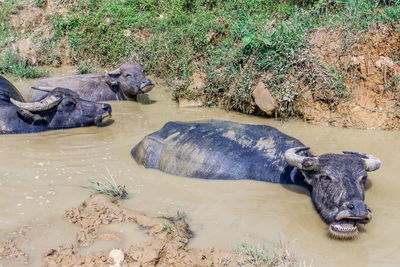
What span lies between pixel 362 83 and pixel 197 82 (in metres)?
2.56

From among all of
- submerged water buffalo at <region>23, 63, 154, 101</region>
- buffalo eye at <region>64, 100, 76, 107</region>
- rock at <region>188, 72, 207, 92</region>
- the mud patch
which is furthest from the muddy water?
submerged water buffalo at <region>23, 63, 154, 101</region>

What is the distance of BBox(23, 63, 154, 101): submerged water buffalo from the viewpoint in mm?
8172

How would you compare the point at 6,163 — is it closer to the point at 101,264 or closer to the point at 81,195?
the point at 81,195

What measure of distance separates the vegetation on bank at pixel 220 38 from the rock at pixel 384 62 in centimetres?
52

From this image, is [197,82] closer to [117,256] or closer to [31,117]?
[31,117]

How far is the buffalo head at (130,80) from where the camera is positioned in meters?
8.08

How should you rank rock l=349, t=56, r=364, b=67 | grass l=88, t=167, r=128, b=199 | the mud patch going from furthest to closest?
rock l=349, t=56, r=364, b=67, grass l=88, t=167, r=128, b=199, the mud patch

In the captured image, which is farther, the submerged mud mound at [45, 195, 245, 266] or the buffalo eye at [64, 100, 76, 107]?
the buffalo eye at [64, 100, 76, 107]

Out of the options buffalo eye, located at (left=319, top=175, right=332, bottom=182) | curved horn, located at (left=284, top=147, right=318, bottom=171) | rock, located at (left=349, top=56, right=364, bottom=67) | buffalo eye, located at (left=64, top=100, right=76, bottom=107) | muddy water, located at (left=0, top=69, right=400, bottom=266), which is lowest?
muddy water, located at (left=0, top=69, right=400, bottom=266)

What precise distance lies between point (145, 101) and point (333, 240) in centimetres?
509

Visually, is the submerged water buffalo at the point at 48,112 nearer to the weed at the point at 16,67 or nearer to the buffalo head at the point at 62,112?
the buffalo head at the point at 62,112

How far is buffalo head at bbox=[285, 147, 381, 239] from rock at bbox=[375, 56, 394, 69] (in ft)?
7.58

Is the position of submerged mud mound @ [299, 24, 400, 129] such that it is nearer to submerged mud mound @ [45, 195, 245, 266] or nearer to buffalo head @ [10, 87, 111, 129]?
buffalo head @ [10, 87, 111, 129]

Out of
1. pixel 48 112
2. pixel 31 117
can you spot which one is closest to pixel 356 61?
pixel 48 112
